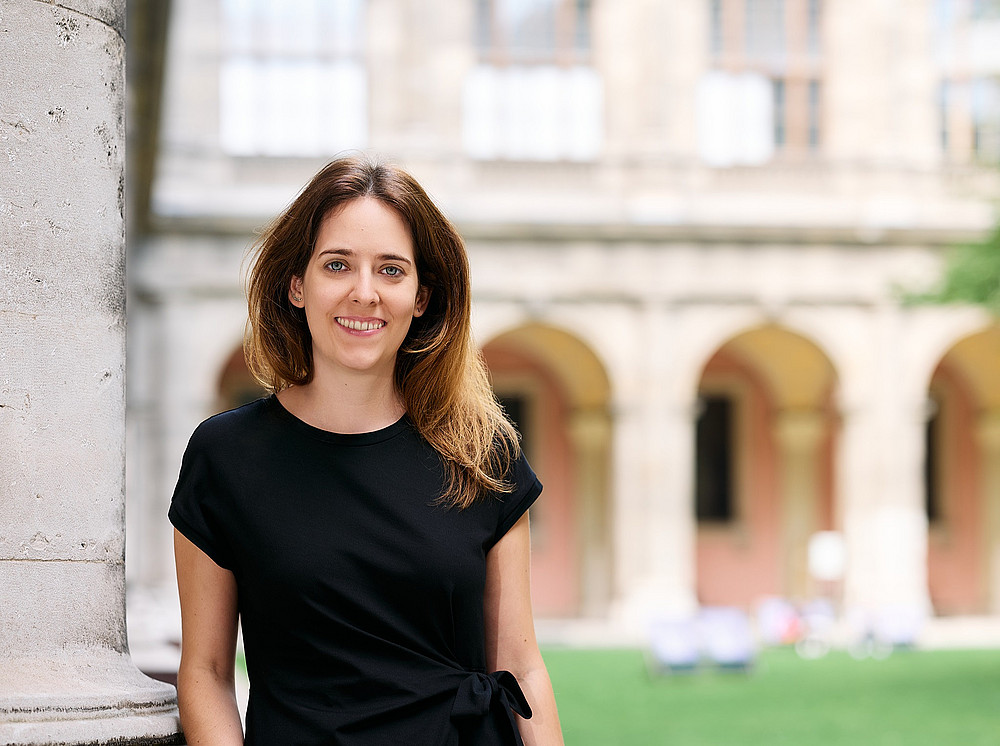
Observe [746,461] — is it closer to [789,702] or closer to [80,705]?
[789,702]

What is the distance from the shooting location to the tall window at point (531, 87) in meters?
22.8

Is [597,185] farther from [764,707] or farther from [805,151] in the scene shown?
[764,707]

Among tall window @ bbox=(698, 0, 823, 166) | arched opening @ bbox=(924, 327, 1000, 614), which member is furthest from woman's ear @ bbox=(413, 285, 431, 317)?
arched opening @ bbox=(924, 327, 1000, 614)

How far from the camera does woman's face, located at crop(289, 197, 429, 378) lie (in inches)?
86.1

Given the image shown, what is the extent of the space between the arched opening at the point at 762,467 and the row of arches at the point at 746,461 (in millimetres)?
25

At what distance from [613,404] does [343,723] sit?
66.6 ft

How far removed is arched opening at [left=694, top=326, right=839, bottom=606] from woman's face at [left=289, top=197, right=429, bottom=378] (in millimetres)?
22726

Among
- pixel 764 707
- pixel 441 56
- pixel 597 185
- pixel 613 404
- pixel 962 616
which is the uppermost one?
pixel 441 56

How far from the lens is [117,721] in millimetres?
2314

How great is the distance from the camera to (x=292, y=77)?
73.9 ft

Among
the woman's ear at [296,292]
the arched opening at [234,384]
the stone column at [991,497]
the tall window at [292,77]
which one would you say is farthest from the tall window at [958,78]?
the woman's ear at [296,292]

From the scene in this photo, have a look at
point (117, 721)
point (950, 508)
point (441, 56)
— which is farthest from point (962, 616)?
point (117, 721)

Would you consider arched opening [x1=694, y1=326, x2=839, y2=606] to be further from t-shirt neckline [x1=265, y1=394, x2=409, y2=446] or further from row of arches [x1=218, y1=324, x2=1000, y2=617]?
t-shirt neckline [x1=265, y1=394, x2=409, y2=446]

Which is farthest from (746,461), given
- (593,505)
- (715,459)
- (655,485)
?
(655,485)
